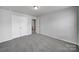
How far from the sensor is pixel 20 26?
17.9 feet

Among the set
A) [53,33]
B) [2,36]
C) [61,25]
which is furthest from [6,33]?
[61,25]

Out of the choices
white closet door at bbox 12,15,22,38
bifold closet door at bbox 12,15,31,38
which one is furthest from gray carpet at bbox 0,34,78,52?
bifold closet door at bbox 12,15,31,38

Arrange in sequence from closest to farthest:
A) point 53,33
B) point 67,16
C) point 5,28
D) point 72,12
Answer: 1. point 72,12
2. point 67,16
3. point 5,28
4. point 53,33

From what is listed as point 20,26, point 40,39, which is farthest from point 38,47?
point 20,26

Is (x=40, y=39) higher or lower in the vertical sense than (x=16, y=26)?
lower

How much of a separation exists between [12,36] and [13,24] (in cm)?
107

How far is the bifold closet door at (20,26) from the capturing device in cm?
482

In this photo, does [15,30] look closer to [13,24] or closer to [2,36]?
[13,24]

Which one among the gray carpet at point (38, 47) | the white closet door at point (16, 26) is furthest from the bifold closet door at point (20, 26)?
the gray carpet at point (38, 47)

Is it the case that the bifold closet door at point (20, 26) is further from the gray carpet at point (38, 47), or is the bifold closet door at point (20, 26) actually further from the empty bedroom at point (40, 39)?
the gray carpet at point (38, 47)

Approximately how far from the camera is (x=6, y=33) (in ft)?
13.5

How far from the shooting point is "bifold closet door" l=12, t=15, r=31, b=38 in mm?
4816

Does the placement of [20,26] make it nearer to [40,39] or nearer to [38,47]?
[40,39]

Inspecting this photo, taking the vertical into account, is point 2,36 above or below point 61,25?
below
